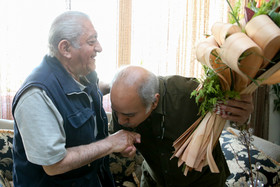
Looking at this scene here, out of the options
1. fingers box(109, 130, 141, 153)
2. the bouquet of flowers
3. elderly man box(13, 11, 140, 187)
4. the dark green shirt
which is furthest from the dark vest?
the bouquet of flowers

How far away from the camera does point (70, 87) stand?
45.1 inches

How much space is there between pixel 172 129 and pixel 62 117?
23.9 inches

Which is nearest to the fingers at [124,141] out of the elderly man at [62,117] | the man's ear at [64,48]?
the elderly man at [62,117]

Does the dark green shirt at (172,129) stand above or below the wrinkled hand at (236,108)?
below

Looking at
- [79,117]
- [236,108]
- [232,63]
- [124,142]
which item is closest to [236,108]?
[236,108]

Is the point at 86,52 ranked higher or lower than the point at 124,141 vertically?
higher

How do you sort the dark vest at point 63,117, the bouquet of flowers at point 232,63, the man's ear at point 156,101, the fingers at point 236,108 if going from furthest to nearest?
the man's ear at point 156,101, the dark vest at point 63,117, the fingers at point 236,108, the bouquet of flowers at point 232,63

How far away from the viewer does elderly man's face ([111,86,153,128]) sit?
3.86 ft

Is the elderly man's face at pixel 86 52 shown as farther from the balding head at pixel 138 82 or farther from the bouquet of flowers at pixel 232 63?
the bouquet of flowers at pixel 232 63

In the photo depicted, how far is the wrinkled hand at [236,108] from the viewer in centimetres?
96

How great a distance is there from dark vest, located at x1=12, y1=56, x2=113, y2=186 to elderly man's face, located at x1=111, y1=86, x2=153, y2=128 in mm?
146

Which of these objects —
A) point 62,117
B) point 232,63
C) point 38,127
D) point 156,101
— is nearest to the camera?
point 232,63

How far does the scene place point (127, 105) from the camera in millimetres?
1188

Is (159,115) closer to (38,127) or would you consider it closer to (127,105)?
(127,105)
